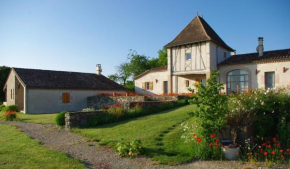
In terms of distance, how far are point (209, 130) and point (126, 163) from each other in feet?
8.12

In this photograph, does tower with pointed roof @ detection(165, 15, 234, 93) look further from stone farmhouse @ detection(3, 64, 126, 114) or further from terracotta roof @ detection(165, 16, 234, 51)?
stone farmhouse @ detection(3, 64, 126, 114)

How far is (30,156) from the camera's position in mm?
Result: 6531

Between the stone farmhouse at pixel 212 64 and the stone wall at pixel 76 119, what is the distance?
1187 centimetres

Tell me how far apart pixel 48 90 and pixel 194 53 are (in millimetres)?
14355

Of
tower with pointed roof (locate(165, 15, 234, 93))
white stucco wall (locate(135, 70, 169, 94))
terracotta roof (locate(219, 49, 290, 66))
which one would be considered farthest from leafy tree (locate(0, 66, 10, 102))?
terracotta roof (locate(219, 49, 290, 66))

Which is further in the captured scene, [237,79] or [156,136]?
[237,79]

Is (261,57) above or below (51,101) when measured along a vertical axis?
above

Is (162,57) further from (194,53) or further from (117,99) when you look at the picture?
(117,99)

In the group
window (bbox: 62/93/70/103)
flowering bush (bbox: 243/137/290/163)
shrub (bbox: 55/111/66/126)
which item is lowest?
flowering bush (bbox: 243/137/290/163)

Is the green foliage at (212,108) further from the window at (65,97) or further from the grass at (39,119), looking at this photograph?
the window at (65,97)

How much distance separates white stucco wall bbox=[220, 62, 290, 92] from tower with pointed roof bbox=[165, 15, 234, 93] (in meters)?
1.96

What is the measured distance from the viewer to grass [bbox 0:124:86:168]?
5805 mm

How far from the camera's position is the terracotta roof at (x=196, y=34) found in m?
21.5

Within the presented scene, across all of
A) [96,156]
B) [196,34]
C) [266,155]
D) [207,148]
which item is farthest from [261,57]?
[96,156]
